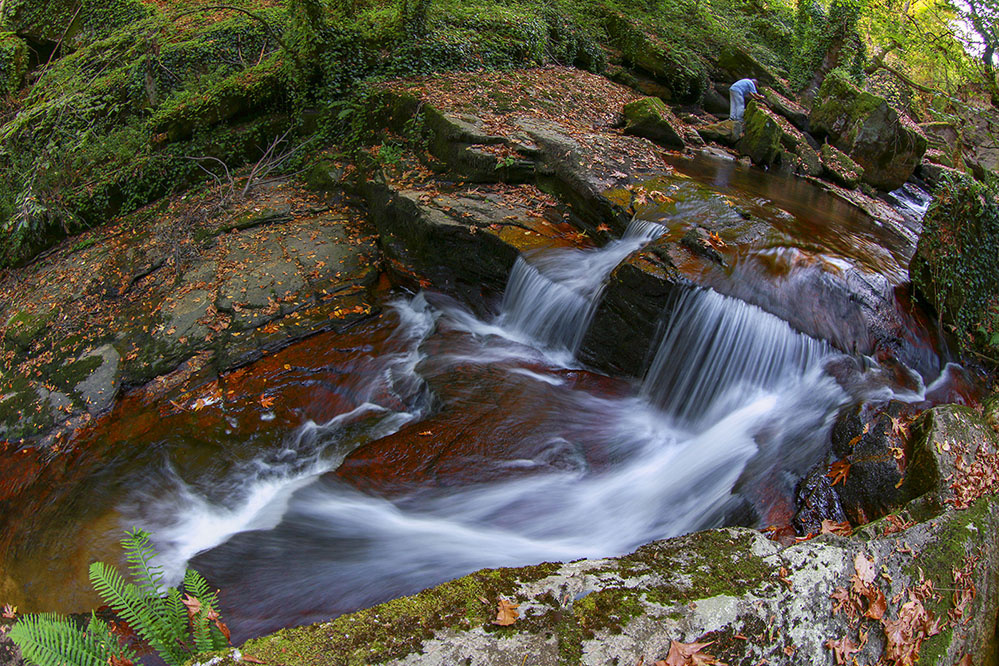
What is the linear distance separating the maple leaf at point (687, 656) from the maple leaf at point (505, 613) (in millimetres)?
634

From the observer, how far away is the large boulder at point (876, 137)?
1107cm

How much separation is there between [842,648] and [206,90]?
1253cm

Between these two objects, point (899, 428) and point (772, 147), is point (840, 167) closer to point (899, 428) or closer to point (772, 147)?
point (772, 147)

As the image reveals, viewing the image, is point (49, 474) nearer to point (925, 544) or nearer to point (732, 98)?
point (925, 544)

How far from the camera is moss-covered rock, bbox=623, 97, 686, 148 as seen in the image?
9.80 meters

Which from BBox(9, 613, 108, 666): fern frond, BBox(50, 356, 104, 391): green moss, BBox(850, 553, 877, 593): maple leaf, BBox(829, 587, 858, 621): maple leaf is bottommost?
BBox(50, 356, 104, 391): green moss

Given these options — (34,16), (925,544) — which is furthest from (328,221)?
(34,16)

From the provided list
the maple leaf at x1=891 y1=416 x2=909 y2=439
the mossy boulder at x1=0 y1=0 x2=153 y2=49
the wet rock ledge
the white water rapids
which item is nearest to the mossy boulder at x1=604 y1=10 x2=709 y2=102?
the white water rapids

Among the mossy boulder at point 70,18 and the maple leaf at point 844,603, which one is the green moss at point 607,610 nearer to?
the maple leaf at point 844,603

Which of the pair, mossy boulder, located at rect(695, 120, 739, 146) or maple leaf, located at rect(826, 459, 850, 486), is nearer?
maple leaf, located at rect(826, 459, 850, 486)

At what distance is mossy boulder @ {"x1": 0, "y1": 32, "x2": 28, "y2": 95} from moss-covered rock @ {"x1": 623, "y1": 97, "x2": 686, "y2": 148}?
47.5ft

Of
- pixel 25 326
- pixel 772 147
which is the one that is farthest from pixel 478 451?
pixel 772 147

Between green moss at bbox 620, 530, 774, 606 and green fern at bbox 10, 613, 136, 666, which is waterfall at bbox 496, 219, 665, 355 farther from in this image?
green fern at bbox 10, 613, 136, 666

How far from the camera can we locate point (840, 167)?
35.8 ft
